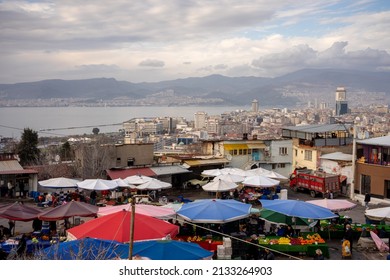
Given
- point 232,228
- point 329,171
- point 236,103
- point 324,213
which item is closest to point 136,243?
point 232,228

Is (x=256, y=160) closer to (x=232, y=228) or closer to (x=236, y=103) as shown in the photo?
(x=236, y=103)

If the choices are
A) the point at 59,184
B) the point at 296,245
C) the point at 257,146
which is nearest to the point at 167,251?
the point at 296,245

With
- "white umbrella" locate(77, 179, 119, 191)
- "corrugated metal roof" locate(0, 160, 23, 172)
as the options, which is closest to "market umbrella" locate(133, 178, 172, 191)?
"white umbrella" locate(77, 179, 119, 191)

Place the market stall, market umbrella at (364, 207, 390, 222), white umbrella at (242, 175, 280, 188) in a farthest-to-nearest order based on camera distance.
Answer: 1. white umbrella at (242, 175, 280, 188)
2. market umbrella at (364, 207, 390, 222)
3. the market stall

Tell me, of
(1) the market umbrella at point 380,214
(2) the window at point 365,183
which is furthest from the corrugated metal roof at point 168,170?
(1) the market umbrella at point 380,214

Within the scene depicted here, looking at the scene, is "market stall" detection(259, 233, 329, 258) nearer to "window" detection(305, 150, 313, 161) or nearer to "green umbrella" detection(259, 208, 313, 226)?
"green umbrella" detection(259, 208, 313, 226)
